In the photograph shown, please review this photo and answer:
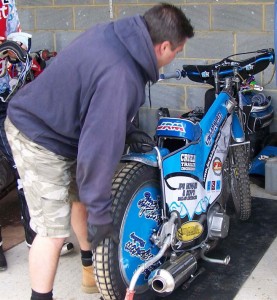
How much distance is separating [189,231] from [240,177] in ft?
2.93

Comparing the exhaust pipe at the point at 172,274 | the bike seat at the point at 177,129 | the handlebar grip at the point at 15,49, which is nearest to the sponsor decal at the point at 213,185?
the bike seat at the point at 177,129

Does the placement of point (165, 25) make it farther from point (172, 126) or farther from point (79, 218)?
point (79, 218)

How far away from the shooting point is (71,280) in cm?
329

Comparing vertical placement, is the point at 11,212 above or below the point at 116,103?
below

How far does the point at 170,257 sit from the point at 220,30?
2598 mm

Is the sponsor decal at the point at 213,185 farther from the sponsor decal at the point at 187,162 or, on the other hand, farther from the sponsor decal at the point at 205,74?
the sponsor decal at the point at 205,74

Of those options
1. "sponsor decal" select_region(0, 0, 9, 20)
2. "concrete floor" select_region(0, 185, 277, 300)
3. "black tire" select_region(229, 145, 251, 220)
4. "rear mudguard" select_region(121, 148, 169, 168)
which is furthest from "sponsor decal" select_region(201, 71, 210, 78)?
"sponsor decal" select_region(0, 0, 9, 20)

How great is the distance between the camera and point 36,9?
5.87m

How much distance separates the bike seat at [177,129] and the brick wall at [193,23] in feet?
6.51

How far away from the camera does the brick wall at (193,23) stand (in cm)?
474

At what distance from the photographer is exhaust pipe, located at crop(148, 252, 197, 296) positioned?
8.87 ft

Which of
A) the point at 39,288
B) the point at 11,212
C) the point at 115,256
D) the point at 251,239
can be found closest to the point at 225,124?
the point at 251,239

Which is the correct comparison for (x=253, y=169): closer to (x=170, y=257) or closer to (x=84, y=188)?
(x=170, y=257)

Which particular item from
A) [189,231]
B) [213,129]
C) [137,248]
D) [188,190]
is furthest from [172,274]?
[213,129]
